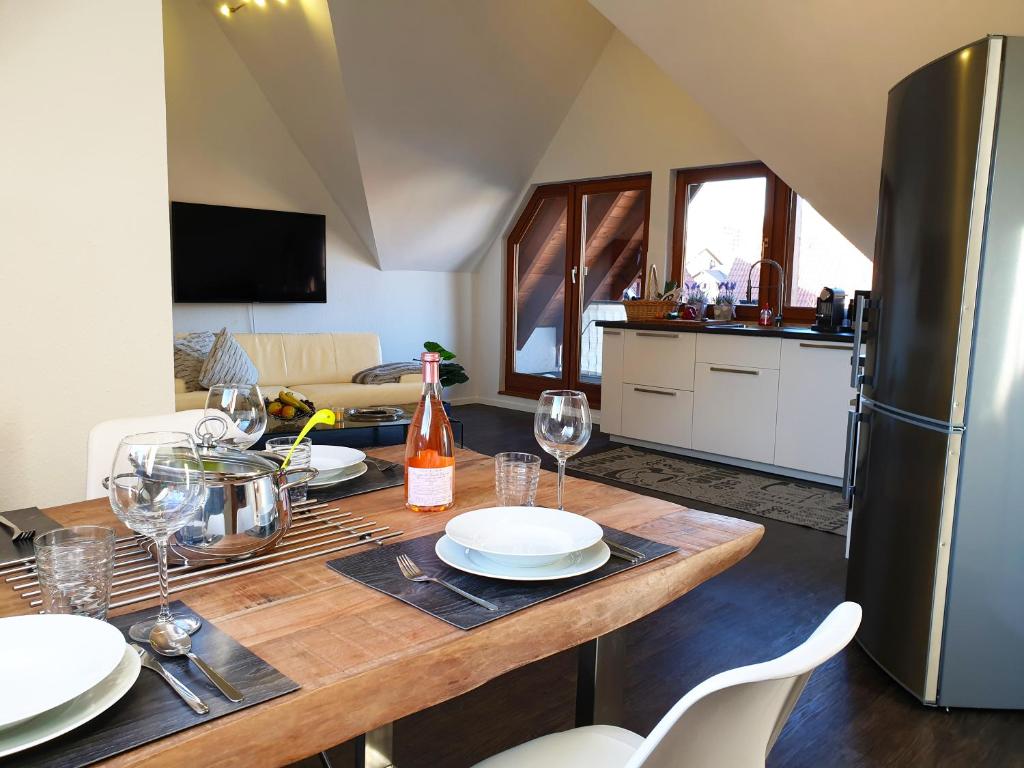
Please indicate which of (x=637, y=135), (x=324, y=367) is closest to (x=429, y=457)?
(x=324, y=367)

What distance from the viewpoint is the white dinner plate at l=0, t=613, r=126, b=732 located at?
674mm

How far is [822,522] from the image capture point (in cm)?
372

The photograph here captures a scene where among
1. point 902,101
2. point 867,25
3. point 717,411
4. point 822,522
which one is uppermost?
point 867,25

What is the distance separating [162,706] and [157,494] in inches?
9.2

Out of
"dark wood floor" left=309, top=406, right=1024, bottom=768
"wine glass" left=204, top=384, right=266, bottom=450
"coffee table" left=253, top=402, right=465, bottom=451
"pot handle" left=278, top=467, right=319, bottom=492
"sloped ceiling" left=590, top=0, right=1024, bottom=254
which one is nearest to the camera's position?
"pot handle" left=278, top=467, right=319, bottom=492

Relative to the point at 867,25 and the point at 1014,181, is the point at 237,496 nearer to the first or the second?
the point at 1014,181

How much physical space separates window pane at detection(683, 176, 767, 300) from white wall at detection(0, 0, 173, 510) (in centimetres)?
403

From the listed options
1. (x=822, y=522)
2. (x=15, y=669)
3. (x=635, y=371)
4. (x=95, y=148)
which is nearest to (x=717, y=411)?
(x=635, y=371)

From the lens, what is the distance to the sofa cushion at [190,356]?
475 cm

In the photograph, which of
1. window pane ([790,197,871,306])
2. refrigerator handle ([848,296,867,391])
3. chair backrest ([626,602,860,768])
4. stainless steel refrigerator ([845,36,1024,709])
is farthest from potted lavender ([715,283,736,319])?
chair backrest ([626,602,860,768])

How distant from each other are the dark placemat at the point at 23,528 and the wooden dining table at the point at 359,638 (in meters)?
0.05

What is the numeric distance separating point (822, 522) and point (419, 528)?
3001mm

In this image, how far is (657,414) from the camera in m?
5.17

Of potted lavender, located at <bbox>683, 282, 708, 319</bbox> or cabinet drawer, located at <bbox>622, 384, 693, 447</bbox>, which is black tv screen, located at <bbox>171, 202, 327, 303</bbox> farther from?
potted lavender, located at <bbox>683, 282, 708, 319</bbox>
